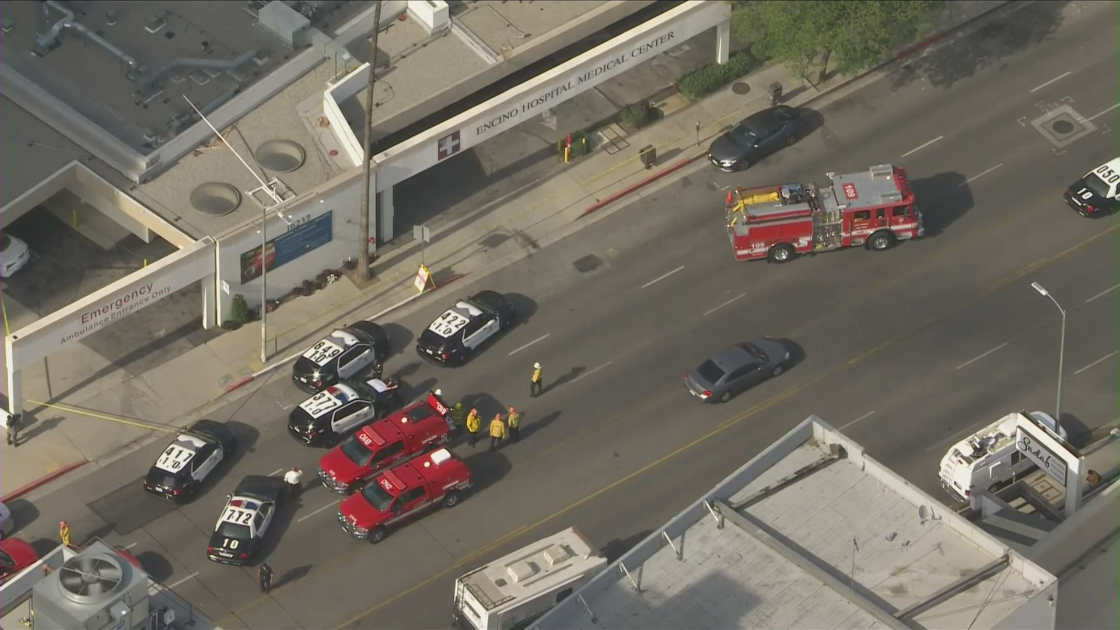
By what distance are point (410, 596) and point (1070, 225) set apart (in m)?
31.5

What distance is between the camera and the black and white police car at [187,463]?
6303 cm

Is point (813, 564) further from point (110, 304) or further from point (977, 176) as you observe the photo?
point (977, 176)

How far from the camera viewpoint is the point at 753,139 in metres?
75.2

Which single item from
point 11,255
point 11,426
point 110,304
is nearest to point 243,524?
point 110,304

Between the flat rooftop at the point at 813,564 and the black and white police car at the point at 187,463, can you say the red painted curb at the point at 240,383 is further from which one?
the flat rooftop at the point at 813,564

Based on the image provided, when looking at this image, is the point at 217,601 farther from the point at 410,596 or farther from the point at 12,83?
the point at 12,83

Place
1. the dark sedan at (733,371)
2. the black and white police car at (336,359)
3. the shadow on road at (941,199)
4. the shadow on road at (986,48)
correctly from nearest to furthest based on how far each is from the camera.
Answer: the dark sedan at (733,371), the black and white police car at (336,359), the shadow on road at (941,199), the shadow on road at (986,48)

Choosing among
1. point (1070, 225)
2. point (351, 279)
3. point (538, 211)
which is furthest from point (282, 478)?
point (1070, 225)

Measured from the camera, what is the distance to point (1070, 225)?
73562mm

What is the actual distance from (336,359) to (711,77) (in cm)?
2207

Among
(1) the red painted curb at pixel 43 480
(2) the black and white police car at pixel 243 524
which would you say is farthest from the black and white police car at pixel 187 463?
(1) the red painted curb at pixel 43 480

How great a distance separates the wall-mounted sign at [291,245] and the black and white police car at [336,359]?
3.88 metres

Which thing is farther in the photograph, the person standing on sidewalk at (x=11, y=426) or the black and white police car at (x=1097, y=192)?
the black and white police car at (x=1097, y=192)

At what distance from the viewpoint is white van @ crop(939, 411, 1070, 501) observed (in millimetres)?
62562
